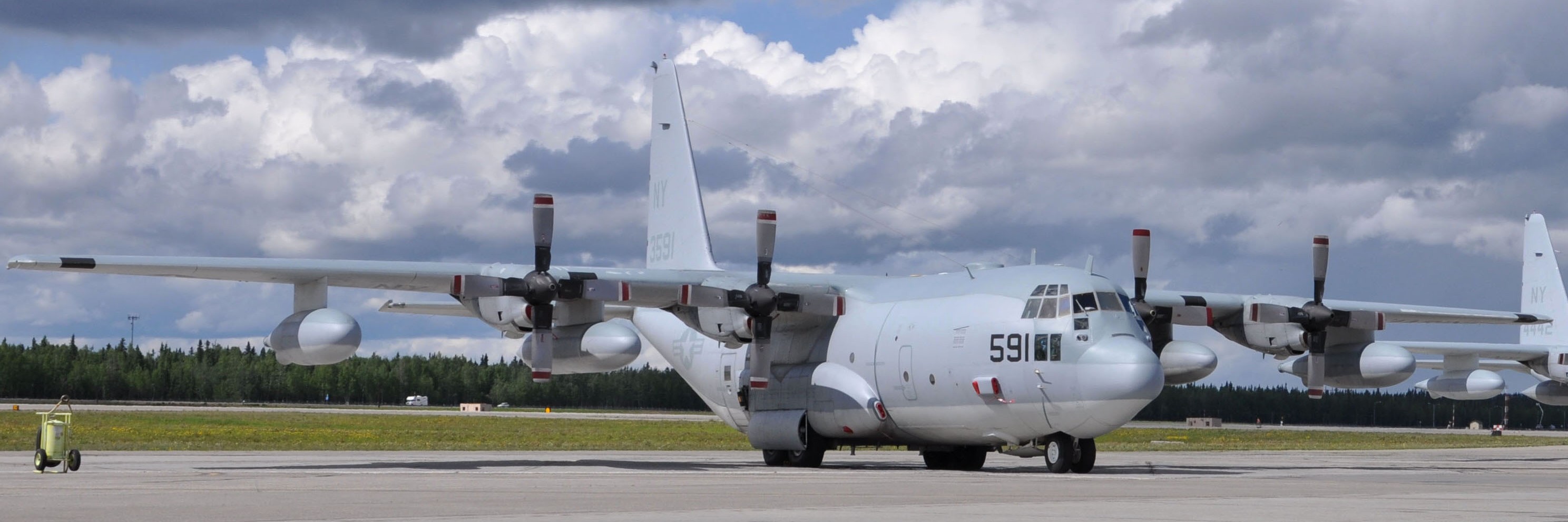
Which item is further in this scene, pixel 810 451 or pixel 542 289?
pixel 810 451

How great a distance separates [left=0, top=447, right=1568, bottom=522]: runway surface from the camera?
1296 centimetres

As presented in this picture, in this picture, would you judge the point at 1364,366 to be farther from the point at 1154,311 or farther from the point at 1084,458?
the point at 1084,458

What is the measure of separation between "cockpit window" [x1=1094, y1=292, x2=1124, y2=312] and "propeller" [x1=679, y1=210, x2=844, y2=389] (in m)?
5.74

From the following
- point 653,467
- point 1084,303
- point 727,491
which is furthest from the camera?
point 653,467

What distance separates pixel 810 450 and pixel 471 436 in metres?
25.5

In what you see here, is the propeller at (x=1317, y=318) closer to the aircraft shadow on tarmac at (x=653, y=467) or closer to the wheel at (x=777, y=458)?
the aircraft shadow on tarmac at (x=653, y=467)

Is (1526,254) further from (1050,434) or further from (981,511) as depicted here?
(981,511)

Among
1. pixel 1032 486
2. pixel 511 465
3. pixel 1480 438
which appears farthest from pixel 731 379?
pixel 1480 438

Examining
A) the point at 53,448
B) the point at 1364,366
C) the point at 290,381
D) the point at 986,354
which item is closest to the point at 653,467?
the point at 986,354

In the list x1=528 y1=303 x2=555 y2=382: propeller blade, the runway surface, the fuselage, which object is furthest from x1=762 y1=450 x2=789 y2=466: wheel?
x1=528 y1=303 x2=555 y2=382: propeller blade

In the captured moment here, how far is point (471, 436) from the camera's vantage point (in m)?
50.3

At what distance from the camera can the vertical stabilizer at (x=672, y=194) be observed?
31844 mm

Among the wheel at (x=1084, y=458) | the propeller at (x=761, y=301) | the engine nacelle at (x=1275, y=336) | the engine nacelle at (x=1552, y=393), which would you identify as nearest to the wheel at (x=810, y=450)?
the propeller at (x=761, y=301)

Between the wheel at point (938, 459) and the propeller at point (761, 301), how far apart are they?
3609 millimetres
